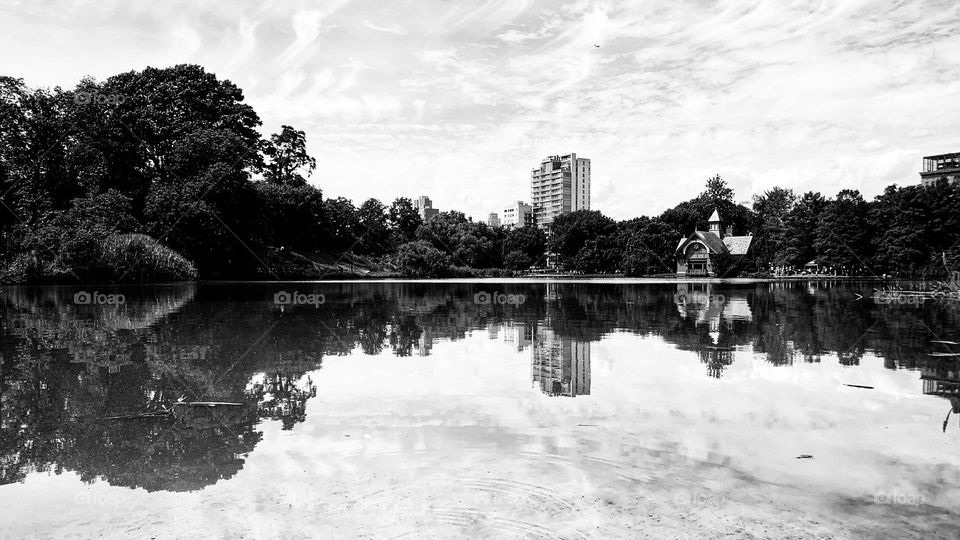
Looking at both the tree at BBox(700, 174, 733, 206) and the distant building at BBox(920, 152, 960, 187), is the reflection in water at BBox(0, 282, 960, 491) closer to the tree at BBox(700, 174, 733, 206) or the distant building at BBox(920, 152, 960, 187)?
the tree at BBox(700, 174, 733, 206)

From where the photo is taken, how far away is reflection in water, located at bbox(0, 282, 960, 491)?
6.19 m

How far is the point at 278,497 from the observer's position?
4.92 meters

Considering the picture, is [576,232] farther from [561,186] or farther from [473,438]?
[561,186]

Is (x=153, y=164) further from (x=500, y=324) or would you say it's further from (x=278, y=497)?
(x=278, y=497)

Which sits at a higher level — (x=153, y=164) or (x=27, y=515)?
(x=153, y=164)

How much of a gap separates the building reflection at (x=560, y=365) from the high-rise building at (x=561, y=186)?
155 meters

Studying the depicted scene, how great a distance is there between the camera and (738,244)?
79.1 meters

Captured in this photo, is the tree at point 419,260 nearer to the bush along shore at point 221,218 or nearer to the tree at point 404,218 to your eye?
the bush along shore at point 221,218

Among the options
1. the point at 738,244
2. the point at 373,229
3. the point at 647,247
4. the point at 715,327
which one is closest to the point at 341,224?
the point at 373,229

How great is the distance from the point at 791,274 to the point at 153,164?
243 ft

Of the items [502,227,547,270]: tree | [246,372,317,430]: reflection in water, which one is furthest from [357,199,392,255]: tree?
[246,372,317,430]: reflection in water

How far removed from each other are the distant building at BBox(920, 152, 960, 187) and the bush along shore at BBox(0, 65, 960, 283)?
56.7 m

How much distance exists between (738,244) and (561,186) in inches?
3716

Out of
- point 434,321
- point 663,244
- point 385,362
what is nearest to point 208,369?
point 385,362
